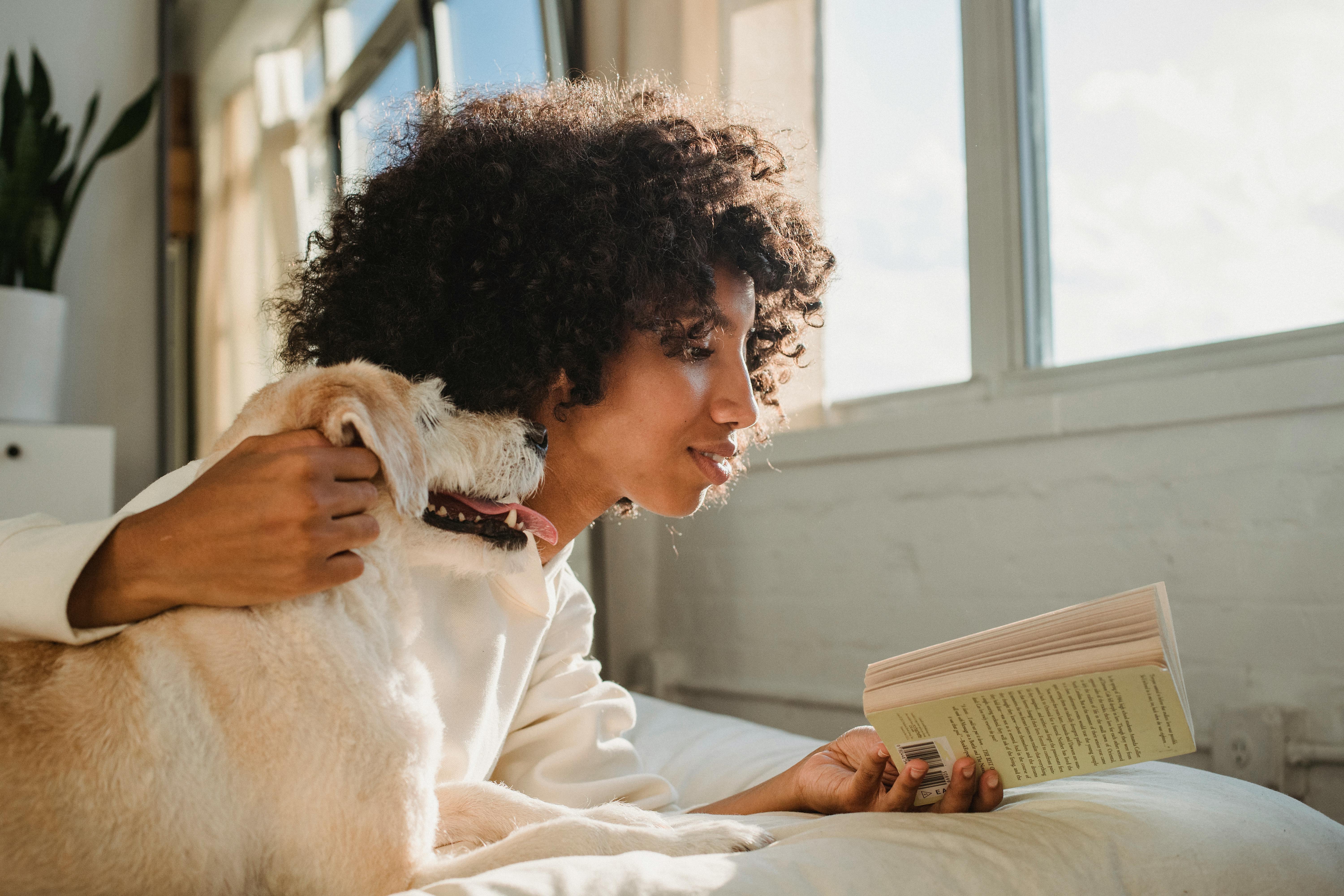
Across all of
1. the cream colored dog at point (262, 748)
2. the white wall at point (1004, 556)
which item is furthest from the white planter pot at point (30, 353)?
the cream colored dog at point (262, 748)

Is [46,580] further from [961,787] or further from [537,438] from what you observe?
[961,787]

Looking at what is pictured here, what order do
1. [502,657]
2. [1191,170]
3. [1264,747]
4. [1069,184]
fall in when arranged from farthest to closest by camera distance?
1. [1069,184]
2. [1191,170]
3. [1264,747]
4. [502,657]

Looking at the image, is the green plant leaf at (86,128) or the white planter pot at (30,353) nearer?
the white planter pot at (30,353)

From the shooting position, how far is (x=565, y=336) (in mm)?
1383

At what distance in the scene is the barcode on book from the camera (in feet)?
Result: 3.54

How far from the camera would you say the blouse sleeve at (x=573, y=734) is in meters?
1.43

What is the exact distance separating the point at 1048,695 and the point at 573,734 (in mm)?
778

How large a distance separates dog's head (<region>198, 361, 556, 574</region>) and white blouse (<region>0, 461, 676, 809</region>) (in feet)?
0.39

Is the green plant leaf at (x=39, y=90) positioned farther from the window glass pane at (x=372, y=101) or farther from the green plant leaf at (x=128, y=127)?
the window glass pane at (x=372, y=101)

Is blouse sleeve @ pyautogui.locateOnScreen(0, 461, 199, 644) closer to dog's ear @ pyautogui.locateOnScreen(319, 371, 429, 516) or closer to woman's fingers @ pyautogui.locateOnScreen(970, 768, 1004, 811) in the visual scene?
dog's ear @ pyautogui.locateOnScreen(319, 371, 429, 516)

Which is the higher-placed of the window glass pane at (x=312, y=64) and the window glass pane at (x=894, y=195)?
the window glass pane at (x=312, y=64)

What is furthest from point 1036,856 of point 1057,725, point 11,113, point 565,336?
point 11,113

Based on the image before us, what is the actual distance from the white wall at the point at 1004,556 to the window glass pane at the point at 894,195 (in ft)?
1.01

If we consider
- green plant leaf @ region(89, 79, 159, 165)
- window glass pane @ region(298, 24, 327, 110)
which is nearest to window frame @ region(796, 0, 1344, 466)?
green plant leaf @ region(89, 79, 159, 165)
